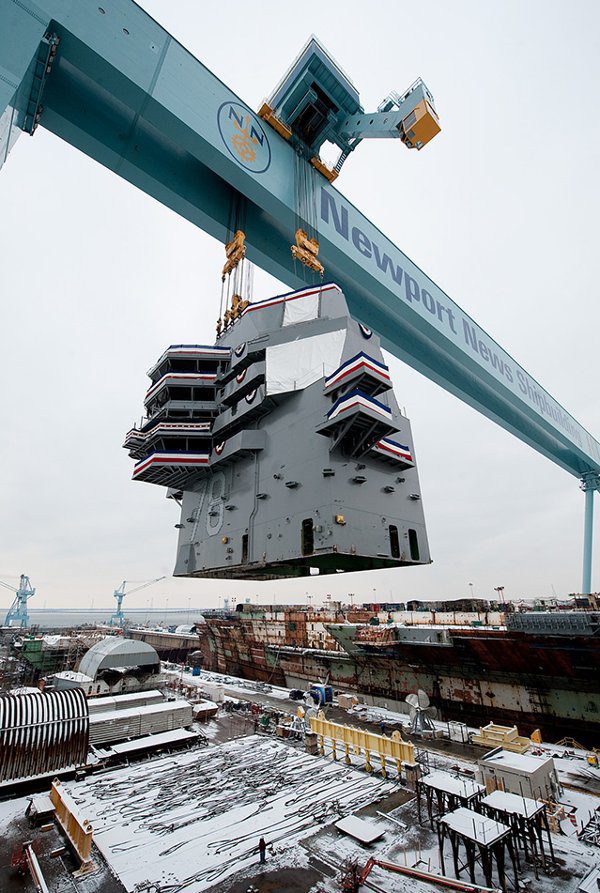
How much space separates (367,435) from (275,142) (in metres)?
8.62

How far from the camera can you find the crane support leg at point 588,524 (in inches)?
1287

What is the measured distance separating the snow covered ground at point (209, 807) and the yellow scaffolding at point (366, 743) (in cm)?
62

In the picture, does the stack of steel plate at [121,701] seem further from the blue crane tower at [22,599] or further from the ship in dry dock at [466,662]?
the blue crane tower at [22,599]

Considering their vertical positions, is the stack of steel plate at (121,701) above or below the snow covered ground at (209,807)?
above

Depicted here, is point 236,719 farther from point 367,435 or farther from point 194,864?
point 367,435

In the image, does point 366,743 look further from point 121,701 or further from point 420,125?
point 420,125

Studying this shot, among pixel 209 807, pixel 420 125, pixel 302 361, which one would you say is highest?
pixel 420 125

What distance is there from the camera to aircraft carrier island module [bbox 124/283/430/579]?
324 inches

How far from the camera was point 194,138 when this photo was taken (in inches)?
353

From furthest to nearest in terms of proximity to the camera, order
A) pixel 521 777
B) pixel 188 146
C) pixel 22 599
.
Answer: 1. pixel 22 599
2. pixel 521 777
3. pixel 188 146

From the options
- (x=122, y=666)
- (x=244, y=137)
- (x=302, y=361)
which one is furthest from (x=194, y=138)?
(x=122, y=666)

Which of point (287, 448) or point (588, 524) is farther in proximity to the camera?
point (588, 524)

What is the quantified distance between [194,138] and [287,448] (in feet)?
23.1

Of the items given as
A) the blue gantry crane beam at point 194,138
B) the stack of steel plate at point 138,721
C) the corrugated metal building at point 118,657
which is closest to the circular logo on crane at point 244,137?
the blue gantry crane beam at point 194,138
